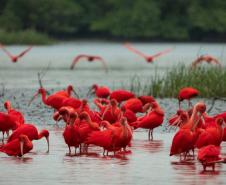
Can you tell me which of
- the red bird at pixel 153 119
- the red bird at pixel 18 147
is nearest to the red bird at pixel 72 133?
the red bird at pixel 18 147

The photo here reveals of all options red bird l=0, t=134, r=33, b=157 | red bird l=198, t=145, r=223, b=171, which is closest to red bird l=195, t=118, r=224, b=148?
red bird l=198, t=145, r=223, b=171

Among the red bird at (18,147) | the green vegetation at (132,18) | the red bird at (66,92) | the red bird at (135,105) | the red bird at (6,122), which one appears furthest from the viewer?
the green vegetation at (132,18)

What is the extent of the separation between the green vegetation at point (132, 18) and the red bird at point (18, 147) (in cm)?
7039

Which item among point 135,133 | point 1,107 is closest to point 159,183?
point 135,133

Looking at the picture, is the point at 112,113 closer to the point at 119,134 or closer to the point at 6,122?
the point at 6,122

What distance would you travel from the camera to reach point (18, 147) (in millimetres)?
14531

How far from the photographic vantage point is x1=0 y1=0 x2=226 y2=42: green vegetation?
3474 inches

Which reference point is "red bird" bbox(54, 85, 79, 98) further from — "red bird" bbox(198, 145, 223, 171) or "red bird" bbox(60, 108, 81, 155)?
"red bird" bbox(198, 145, 223, 171)

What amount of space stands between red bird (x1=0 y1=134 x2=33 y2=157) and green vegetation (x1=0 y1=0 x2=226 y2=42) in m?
70.4

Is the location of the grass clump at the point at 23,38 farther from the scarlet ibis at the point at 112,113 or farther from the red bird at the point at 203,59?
the scarlet ibis at the point at 112,113

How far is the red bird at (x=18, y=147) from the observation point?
14.4 meters

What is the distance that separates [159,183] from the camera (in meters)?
12.6

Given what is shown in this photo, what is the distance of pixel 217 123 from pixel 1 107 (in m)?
8.81

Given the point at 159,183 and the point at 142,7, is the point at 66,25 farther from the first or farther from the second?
the point at 159,183
